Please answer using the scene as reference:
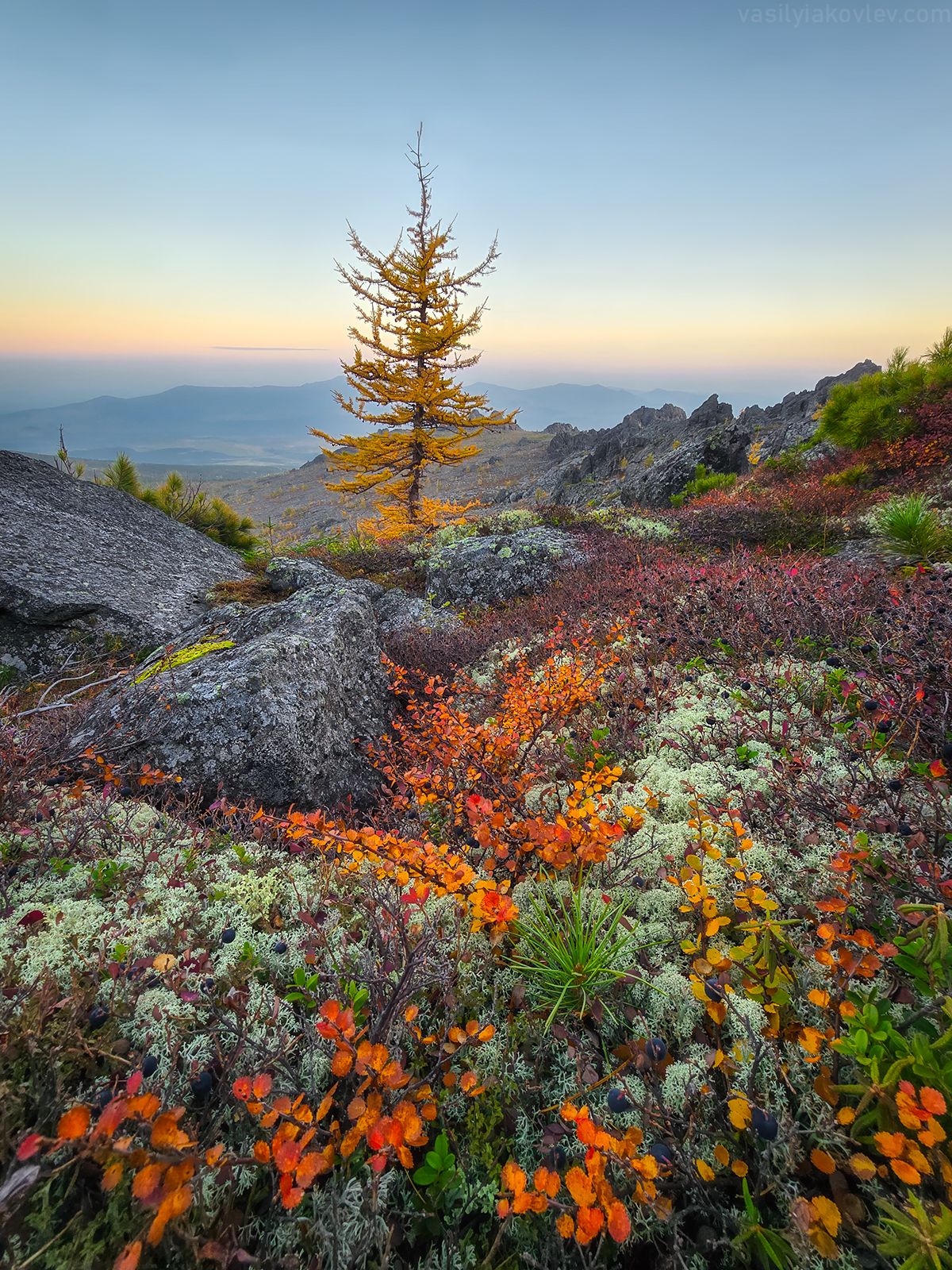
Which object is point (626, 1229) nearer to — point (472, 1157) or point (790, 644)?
point (472, 1157)

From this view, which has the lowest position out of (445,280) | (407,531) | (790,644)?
(407,531)

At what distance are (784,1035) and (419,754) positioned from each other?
151 inches

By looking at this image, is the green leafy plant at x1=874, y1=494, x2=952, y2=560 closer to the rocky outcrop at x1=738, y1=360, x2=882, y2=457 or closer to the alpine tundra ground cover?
the alpine tundra ground cover

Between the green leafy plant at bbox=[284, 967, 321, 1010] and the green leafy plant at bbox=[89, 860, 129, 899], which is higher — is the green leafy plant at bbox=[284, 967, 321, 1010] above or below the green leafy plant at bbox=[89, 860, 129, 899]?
above

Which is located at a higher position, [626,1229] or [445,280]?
[445,280]

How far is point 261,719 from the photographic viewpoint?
4730 millimetres

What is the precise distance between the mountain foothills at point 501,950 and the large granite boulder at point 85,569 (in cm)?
188

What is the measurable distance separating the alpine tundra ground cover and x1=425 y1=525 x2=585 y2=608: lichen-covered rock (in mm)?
6301

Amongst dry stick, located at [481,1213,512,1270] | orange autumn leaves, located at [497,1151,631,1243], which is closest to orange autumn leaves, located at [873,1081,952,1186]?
orange autumn leaves, located at [497,1151,631,1243]

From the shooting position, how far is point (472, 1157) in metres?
1.74

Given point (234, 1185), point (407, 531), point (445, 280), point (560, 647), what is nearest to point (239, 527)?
point (407, 531)

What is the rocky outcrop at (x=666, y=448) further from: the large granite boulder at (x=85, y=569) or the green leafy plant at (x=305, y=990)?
the green leafy plant at (x=305, y=990)

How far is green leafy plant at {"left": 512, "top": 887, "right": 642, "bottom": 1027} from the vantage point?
7.28 feet

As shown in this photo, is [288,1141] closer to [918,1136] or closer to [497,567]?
[918,1136]
